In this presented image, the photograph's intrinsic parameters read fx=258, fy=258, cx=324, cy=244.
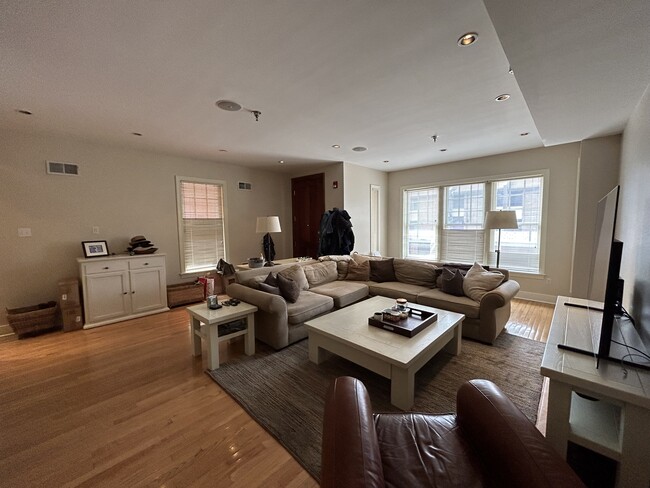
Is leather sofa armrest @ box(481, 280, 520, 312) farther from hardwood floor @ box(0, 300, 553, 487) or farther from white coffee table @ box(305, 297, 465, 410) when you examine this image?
hardwood floor @ box(0, 300, 553, 487)

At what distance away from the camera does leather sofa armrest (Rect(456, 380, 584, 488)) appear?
2.68 feet

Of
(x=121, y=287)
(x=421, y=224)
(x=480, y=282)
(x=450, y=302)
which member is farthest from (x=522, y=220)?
(x=121, y=287)

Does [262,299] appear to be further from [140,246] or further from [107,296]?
[140,246]

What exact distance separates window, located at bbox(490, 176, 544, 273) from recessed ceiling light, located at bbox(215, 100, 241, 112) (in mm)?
4626

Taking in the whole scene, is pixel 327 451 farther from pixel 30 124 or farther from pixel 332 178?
pixel 332 178

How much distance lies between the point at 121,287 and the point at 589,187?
21.8ft

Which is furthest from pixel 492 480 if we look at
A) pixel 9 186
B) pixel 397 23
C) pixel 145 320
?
pixel 9 186

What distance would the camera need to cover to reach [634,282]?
6.48ft

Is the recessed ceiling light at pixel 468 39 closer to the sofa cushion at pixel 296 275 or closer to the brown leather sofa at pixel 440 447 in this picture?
the brown leather sofa at pixel 440 447

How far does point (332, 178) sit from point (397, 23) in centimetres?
388

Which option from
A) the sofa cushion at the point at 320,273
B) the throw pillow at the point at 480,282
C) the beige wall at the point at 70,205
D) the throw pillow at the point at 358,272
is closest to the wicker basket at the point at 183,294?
the beige wall at the point at 70,205

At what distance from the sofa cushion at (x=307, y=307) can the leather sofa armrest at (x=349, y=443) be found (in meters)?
1.75

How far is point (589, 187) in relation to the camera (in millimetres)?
3449

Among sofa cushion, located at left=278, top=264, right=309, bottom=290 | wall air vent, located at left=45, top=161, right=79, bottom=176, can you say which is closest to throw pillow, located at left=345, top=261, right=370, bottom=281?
sofa cushion, located at left=278, top=264, right=309, bottom=290
